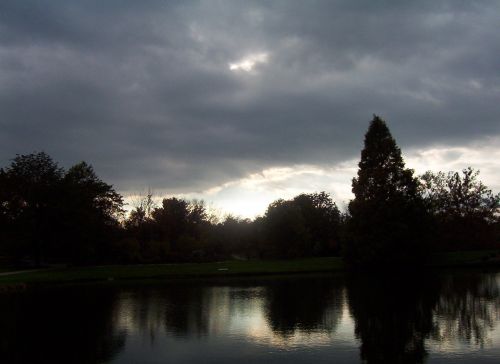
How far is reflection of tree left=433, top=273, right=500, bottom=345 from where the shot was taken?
1526cm

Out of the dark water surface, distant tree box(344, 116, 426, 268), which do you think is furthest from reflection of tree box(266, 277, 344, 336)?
distant tree box(344, 116, 426, 268)

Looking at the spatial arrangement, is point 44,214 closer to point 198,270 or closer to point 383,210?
point 198,270

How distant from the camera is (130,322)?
769 inches

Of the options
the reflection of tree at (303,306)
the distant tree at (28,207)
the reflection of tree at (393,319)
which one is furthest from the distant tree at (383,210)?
the distant tree at (28,207)

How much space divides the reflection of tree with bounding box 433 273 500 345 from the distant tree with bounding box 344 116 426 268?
56.1ft

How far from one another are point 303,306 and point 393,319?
515 cm

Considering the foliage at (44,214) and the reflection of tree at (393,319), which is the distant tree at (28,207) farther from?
the reflection of tree at (393,319)

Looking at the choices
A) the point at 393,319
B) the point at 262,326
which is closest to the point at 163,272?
the point at 262,326

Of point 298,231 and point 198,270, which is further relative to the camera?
point 298,231

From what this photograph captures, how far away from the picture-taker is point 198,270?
48.5 metres

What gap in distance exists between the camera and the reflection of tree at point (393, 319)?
42.4 feet

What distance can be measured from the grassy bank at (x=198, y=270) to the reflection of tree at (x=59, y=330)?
1354 centimetres

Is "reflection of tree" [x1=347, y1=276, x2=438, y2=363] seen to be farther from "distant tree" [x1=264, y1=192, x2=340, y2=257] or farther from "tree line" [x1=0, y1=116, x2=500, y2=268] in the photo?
"distant tree" [x1=264, y1=192, x2=340, y2=257]

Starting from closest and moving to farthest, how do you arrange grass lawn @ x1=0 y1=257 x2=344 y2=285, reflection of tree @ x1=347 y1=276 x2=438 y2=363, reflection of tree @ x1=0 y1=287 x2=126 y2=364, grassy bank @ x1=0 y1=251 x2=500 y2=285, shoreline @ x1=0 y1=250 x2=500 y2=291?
1. reflection of tree @ x1=347 y1=276 x2=438 y2=363
2. reflection of tree @ x1=0 y1=287 x2=126 y2=364
3. shoreline @ x1=0 y1=250 x2=500 y2=291
4. grass lawn @ x1=0 y1=257 x2=344 y2=285
5. grassy bank @ x1=0 y1=251 x2=500 y2=285
